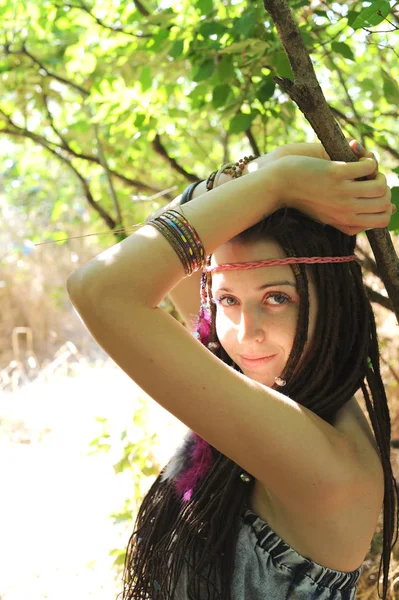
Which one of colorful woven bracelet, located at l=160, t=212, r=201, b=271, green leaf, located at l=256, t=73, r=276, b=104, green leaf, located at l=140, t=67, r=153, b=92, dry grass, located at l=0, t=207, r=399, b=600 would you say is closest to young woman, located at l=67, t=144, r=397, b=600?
colorful woven bracelet, located at l=160, t=212, r=201, b=271

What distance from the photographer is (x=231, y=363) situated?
1437mm

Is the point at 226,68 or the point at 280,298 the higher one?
the point at 226,68

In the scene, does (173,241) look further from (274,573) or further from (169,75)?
(169,75)

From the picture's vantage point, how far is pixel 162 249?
1.08m

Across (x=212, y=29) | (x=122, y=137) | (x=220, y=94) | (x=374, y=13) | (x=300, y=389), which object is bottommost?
(x=300, y=389)

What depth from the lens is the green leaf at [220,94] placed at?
209cm

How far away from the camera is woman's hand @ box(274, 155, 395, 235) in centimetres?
112

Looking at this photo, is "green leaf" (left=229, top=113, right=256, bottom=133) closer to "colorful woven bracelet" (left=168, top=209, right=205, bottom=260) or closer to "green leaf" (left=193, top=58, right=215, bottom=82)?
"green leaf" (left=193, top=58, right=215, bottom=82)

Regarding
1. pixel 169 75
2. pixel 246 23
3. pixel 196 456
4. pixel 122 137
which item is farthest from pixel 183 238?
pixel 122 137

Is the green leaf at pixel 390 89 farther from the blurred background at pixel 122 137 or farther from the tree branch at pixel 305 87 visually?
the tree branch at pixel 305 87

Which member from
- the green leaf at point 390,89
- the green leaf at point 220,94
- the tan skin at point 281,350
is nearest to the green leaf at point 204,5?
the green leaf at point 220,94

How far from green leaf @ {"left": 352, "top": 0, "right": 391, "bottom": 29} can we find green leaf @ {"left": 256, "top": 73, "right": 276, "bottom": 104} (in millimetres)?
739

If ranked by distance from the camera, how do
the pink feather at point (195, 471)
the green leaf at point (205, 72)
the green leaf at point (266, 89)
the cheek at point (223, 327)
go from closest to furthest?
the cheek at point (223, 327), the pink feather at point (195, 471), the green leaf at point (266, 89), the green leaf at point (205, 72)

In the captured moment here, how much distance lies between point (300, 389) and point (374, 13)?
67 cm
